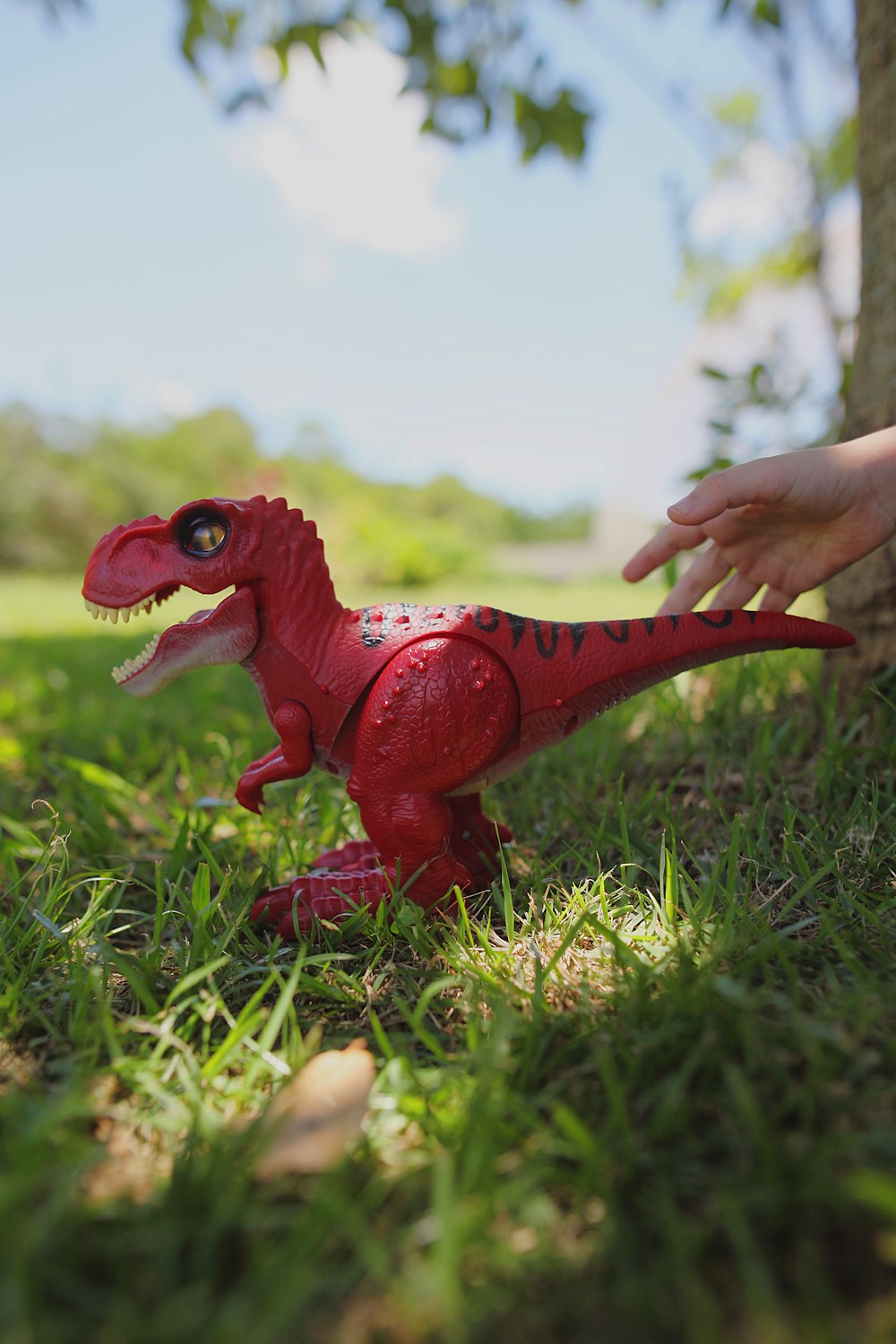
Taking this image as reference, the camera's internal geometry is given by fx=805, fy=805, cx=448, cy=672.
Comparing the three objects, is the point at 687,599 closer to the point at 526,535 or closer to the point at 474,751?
the point at 474,751

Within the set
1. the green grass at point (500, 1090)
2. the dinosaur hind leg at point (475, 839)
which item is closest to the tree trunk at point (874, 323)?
the green grass at point (500, 1090)

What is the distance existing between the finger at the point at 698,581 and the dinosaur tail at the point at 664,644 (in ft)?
1.39

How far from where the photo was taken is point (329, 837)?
182 cm

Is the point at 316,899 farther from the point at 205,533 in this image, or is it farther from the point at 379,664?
the point at 205,533

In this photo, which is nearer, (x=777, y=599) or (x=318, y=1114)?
(x=318, y=1114)

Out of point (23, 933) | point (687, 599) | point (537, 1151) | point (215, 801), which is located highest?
point (687, 599)

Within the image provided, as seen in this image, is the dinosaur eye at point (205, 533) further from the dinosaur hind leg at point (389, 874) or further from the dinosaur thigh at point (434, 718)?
the dinosaur hind leg at point (389, 874)

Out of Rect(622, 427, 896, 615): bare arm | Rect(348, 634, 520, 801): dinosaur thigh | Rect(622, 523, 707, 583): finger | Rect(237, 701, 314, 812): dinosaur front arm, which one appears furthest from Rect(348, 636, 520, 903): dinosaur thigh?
Rect(622, 523, 707, 583): finger

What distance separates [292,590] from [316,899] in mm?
535

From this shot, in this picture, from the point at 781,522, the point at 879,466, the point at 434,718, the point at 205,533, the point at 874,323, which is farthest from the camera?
the point at 874,323

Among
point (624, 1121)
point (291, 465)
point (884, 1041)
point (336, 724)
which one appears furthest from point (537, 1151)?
point (291, 465)

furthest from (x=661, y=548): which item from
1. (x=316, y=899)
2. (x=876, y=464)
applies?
(x=316, y=899)

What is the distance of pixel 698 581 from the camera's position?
184cm

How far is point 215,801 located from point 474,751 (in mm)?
795
